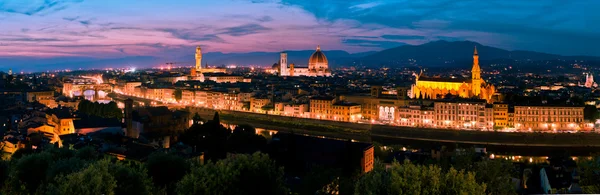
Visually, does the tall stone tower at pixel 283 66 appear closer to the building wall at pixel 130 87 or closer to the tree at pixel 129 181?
the building wall at pixel 130 87

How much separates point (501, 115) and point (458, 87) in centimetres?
704

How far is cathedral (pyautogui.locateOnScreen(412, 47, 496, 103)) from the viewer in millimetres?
31609

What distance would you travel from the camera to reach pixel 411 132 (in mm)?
24281

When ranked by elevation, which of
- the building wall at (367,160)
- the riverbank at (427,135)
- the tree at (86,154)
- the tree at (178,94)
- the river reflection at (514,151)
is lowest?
the river reflection at (514,151)

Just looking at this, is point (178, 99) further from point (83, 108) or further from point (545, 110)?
point (545, 110)

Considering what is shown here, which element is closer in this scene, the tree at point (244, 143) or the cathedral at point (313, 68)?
the tree at point (244, 143)

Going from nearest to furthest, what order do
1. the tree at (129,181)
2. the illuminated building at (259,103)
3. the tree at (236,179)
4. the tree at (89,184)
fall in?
the tree at (89,184) → the tree at (236,179) → the tree at (129,181) → the illuminated building at (259,103)

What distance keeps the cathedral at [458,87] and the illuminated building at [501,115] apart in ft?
14.1

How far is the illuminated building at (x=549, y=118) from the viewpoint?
2479cm

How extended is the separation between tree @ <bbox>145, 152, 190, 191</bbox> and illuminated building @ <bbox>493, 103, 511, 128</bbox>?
19384 millimetres

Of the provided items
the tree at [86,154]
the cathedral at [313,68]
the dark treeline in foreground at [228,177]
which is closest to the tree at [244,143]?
the dark treeline in foreground at [228,177]

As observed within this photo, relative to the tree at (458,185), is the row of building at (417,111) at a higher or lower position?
lower

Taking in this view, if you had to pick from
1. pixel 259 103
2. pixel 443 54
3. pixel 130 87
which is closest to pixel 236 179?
pixel 259 103

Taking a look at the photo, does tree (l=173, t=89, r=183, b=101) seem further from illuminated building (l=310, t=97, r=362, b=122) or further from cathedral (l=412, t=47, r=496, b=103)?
cathedral (l=412, t=47, r=496, b=103)
